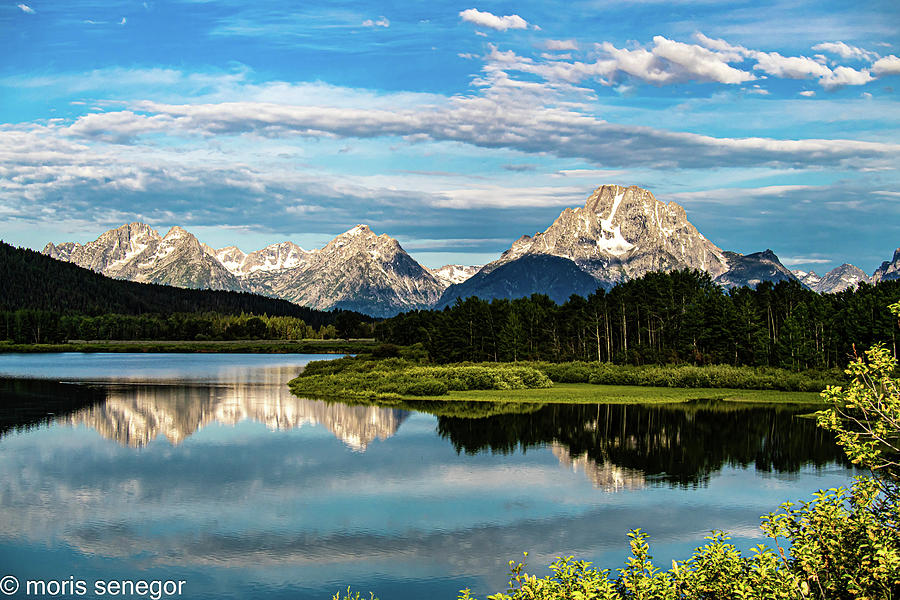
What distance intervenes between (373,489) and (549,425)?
2419 centimetres

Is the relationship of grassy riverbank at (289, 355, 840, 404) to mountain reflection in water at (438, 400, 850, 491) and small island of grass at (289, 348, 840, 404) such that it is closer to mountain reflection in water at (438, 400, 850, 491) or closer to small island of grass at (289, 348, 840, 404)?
small island of grass at (289, 348, 840, 404)

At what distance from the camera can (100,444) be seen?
1890 inches

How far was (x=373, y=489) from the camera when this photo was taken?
35906mm

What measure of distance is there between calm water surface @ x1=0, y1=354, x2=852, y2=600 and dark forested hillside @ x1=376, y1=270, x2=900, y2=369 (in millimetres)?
27134

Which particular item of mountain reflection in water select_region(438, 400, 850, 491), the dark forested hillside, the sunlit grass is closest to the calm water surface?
mountain reflection in water select_region(438, 400, 850, 491)

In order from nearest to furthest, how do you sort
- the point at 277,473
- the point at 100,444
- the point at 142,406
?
the point at 277,473
the point at 100,444
the point at 142,406

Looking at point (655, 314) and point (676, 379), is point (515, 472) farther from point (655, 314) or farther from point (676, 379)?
point (655, 314)

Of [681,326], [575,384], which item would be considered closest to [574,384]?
[575,384]

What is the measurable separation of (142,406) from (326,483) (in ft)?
124

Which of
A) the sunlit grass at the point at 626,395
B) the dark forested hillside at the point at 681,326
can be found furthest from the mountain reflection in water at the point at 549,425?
the dark forested hillside at the point at 681,326

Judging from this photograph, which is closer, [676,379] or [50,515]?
[50,515]

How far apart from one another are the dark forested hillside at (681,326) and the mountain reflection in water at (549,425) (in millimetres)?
23709

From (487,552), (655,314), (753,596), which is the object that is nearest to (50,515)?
(487,552)

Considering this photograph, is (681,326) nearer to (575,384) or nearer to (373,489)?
(575,384)
